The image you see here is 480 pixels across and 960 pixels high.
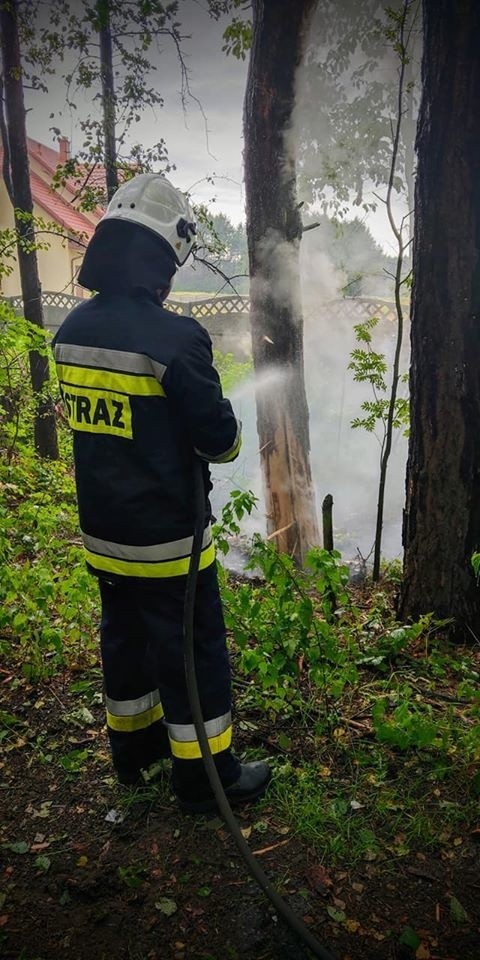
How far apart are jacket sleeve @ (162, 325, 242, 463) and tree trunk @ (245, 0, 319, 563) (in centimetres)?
456

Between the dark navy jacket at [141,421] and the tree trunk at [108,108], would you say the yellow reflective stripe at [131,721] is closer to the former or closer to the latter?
the dark navy jacket at [141,421]

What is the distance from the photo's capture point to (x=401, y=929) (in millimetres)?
1814

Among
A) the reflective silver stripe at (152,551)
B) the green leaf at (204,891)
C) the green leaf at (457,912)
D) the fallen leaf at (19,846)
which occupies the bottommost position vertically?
the fallen leaf at (19,846)

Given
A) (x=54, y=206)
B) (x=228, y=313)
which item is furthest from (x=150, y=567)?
(x=228, y=313)

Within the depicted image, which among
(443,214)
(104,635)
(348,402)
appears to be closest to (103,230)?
(104,635)

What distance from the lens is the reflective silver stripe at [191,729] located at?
221cm

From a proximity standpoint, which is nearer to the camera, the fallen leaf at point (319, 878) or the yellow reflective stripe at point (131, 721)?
the fallen leaf at point (319, 878)

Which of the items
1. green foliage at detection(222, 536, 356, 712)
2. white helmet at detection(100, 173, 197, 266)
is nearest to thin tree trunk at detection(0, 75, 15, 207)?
white helmet at detection(100, 173, 197, 266)

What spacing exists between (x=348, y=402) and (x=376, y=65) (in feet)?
39.9

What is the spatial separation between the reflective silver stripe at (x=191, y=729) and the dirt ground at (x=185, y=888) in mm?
373

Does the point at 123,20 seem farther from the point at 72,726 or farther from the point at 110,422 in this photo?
the point at 72,726

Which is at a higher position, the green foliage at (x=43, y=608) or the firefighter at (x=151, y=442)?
the firefighter at (x=151, y=442)

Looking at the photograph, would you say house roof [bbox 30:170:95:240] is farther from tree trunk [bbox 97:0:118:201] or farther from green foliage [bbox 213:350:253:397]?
tree trunk [bbox 97:0:118:201]

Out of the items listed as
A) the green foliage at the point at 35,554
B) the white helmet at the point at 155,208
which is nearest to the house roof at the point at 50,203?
the green foliage at the point at 35,554
